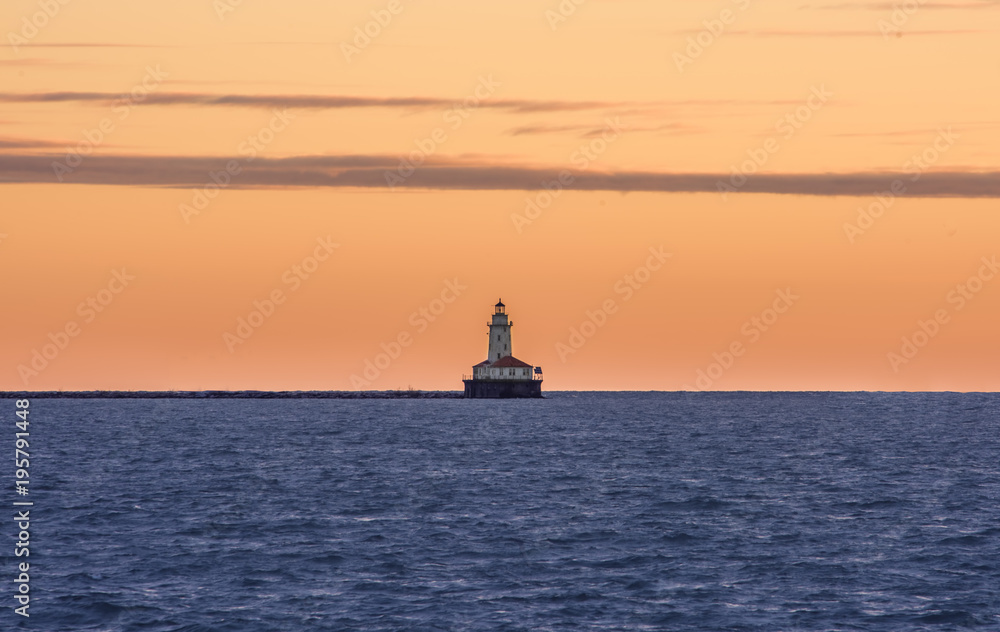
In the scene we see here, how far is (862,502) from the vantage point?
161ft

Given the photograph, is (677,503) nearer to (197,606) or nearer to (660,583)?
(660,583)

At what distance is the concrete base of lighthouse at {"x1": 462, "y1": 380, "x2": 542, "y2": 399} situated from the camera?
575ft

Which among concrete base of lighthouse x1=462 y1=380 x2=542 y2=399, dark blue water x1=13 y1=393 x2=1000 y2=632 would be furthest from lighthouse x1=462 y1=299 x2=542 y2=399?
dark blue water x1=13 y1=393 x2=1000 y2=632

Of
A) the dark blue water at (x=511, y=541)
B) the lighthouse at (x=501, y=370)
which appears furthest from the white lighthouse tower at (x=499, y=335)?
the dark blue water at (x=511, y=541)

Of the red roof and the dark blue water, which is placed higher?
the red roof

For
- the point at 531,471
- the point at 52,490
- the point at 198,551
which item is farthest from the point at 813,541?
the point at 52,490

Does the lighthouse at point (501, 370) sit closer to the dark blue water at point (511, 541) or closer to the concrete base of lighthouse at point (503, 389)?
the concrete base of lighthouse at point (503, 389)

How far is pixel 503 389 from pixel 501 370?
9.39ft

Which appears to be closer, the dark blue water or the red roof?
the dark blue water

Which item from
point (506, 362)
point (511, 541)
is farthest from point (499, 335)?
point (511, 541)

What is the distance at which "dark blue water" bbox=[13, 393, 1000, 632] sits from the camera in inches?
Answer: 1145

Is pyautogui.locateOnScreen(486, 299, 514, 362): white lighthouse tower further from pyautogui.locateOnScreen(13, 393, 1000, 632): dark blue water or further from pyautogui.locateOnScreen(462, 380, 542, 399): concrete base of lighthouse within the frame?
pyautogui.locateOnScreen(13, 393, 1000, 632): dark blue water

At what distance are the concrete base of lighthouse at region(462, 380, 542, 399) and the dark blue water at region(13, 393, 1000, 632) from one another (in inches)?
3902

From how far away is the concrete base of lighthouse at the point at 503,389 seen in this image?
17538cm
